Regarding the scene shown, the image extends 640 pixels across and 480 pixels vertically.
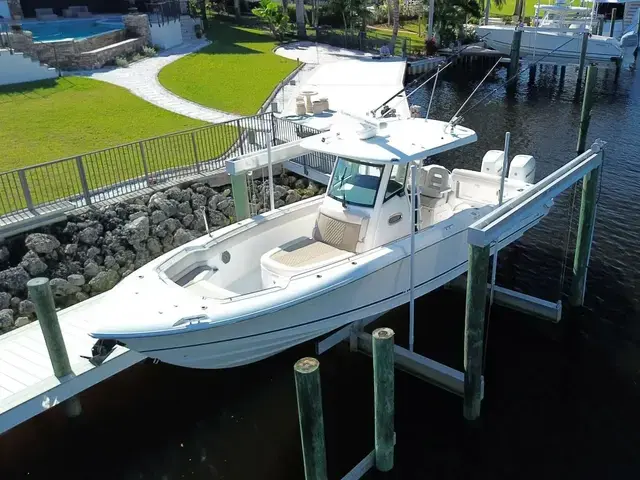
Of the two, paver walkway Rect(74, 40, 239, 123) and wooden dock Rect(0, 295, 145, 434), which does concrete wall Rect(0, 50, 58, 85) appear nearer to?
paver walkway Rect(74, 40, 239, 123)

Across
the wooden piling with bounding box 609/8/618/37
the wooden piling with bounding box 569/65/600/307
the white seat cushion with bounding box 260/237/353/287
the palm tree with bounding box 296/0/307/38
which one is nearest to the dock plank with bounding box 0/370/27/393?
the white seat cushion with bounding box 260/237/353/287

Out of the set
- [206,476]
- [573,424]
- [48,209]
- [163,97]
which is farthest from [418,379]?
[163,97]

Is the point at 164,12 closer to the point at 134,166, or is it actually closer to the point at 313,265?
the point at 134,166

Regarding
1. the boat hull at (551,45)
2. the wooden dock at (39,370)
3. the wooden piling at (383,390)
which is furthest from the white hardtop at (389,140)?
the boat hull at (551,45)

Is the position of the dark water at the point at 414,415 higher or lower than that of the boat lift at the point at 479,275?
lower

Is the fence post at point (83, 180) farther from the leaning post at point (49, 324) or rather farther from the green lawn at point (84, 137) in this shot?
the leaning post at point (49, 324)

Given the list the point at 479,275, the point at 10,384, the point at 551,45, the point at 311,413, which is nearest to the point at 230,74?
the point at 551,45

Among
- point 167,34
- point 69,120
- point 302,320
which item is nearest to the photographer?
point 302,320
